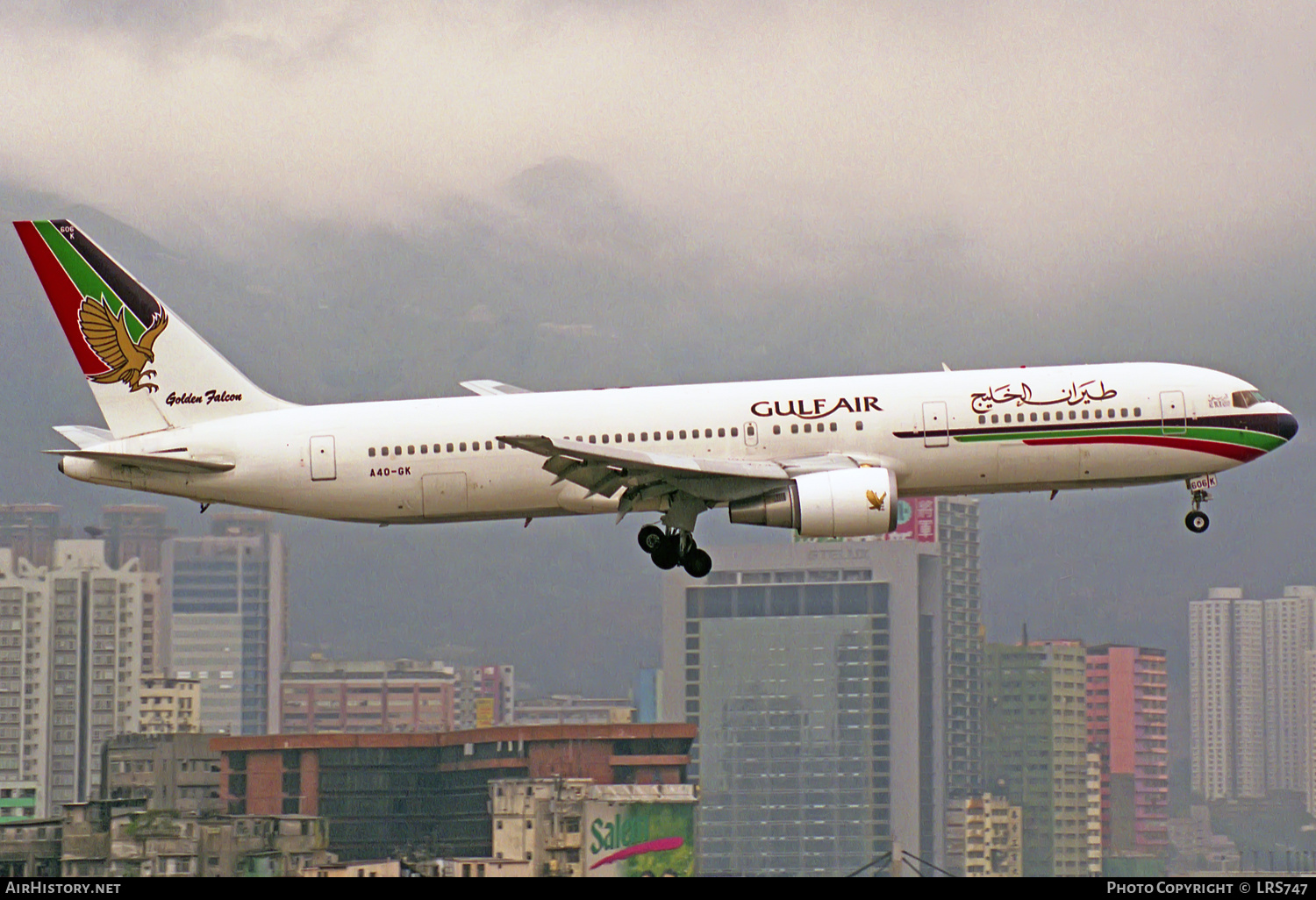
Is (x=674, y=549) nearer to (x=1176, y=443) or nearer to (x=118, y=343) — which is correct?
(x=1176, y=443)

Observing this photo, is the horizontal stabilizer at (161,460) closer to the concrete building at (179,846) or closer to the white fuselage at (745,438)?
the white fuselage at (745,438)

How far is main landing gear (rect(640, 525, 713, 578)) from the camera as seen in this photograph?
51500 millimetres

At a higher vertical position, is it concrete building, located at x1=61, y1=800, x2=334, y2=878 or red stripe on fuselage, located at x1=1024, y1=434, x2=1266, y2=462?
red stripe on fuselage, located at x1=1024, y1=434, x2=1266, y2=462

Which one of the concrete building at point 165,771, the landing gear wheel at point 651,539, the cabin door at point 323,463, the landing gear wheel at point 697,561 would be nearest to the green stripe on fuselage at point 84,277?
the cabin door at point 323,463

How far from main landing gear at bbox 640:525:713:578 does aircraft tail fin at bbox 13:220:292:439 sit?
11.5m

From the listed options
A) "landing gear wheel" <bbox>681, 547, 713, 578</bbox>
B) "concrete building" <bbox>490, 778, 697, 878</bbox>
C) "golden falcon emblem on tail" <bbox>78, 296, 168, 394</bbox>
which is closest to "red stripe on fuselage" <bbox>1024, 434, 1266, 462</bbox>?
"landing gear wheel" <bbox>681, 547, 713, 578</bbox>

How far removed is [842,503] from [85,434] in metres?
22.0

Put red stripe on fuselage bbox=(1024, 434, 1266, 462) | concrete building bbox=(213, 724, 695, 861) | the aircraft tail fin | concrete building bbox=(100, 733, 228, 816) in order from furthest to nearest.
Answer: concrete building bbox=(213, 724, 695, 861) → concrete building bbox=(100, 733, 228, 816) → the aircraft tail fin → red stripe on fuselage bbox=(1024, 434, 1266, 462)

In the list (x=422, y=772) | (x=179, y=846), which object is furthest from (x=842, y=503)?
(x=422, y=772)

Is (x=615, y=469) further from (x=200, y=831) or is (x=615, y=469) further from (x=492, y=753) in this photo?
(x=492, y=753)

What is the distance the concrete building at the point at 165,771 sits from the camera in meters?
A: 190

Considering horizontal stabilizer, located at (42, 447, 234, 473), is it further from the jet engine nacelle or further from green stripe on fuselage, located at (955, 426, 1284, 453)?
green stripe on fuselage, located at (955, 426, 1284, 453)

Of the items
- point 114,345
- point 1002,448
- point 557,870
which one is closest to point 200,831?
point 557,870
